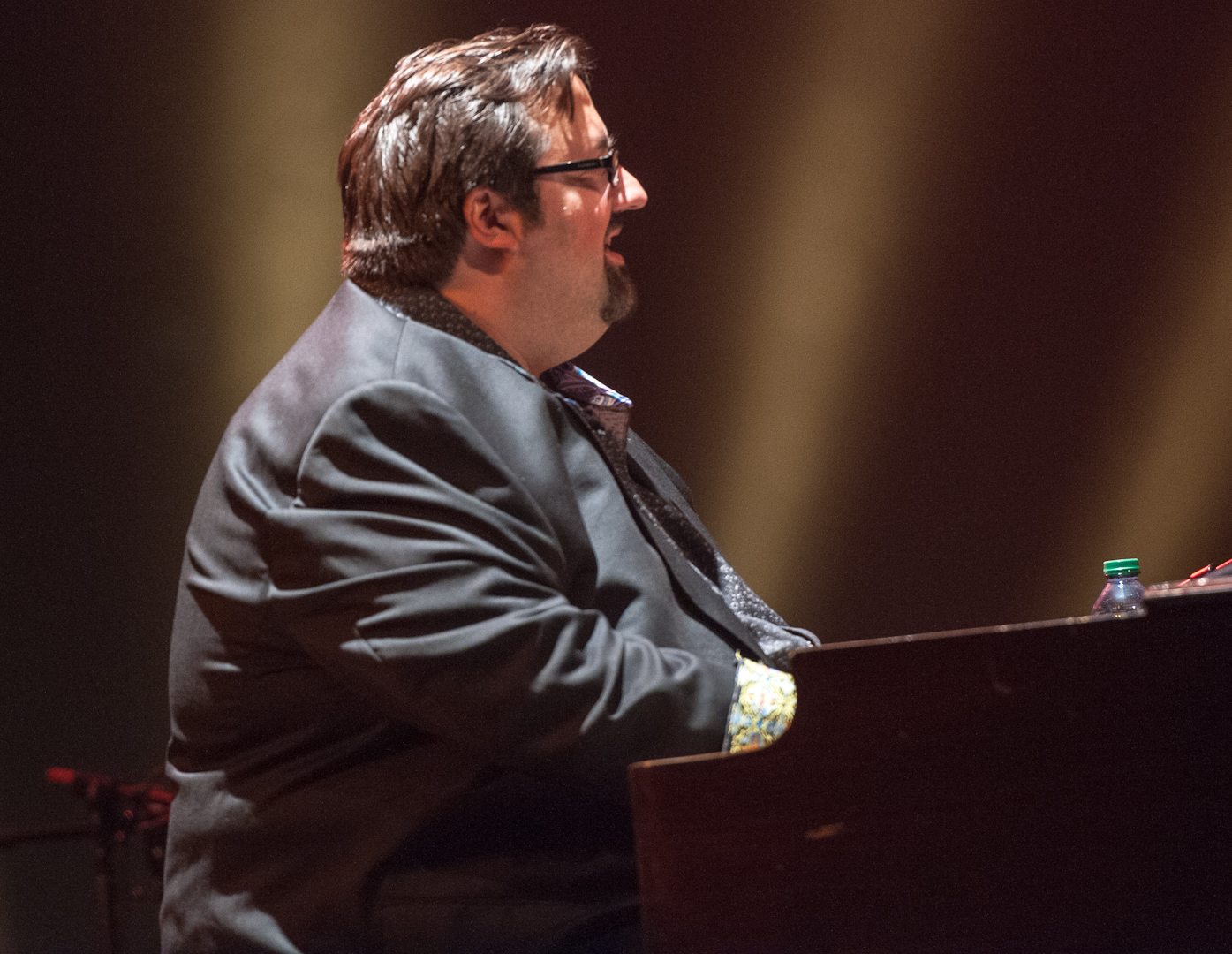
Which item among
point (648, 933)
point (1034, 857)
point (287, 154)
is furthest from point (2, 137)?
point (1034, 857)

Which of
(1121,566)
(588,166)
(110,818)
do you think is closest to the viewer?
(588,166)

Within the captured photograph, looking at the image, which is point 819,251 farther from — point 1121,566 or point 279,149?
point 279,149

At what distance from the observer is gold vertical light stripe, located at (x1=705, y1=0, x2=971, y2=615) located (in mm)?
2850

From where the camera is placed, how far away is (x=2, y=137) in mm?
2611

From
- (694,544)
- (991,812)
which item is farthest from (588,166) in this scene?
(991,812)

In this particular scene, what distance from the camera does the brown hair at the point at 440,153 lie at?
5.14ft

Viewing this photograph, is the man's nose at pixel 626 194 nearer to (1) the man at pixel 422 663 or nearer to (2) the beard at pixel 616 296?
(2) the beard at pixel 616 296

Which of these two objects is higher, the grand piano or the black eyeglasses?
the black eyeglasses

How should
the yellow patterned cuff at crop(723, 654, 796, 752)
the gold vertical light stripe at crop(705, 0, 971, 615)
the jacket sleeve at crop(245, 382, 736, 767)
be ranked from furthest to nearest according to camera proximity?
the gold vertical light stripe at crop(705, 0, 971, 615) → the yellow patterned cuff at crop(723, 654, 796, 752) → the jacket sleeve at crop(245, 382, 736, 767)

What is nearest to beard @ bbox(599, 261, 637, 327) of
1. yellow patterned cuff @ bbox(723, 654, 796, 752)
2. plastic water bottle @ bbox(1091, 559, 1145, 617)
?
yellow patterned cuff @ bbox(723, 654, 796, 752)

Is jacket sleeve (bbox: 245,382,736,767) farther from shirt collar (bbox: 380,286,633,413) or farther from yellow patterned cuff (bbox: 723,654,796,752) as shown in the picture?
shirt collar (bbox: 380,286,633,413)

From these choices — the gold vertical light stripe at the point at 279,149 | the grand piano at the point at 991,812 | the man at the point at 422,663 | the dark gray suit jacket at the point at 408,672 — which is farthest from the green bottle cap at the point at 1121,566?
the gold vertical light stripe at the point at 279,149

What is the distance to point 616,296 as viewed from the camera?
176 centimetres

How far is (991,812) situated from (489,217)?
106 cm
